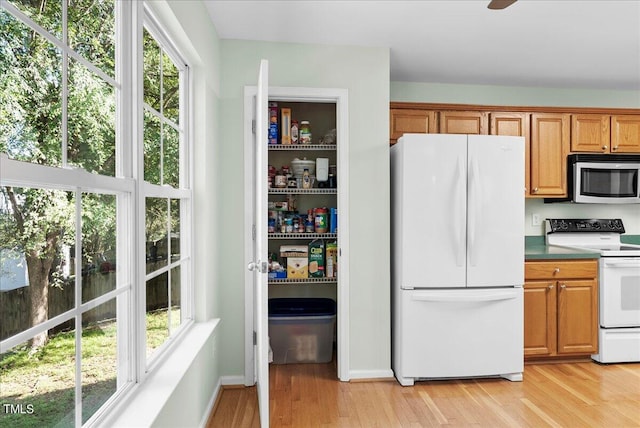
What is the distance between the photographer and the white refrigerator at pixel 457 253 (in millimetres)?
2705

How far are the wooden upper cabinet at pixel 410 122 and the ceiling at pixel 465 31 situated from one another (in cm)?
36

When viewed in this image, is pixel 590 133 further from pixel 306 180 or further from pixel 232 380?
pixel 232 380

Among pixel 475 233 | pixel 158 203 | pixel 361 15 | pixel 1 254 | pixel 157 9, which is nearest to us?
pixel 1 254

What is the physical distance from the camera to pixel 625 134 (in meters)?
3.62

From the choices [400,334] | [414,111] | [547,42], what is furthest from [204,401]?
[547,42]

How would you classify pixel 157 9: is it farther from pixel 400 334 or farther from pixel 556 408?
pixel 556 408

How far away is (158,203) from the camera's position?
6.00 feet

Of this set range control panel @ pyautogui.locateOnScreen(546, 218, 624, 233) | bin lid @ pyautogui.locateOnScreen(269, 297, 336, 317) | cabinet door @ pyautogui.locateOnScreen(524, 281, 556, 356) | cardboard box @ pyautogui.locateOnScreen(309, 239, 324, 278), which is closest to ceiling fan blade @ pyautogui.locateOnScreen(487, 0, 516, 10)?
cardboard box @ pyautogui.locateOnScreen(309, 239, 324, 278)

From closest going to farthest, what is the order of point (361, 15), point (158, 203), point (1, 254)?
point (1, 254), point (158, 203), point (361, 15)

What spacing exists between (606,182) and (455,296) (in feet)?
6.82

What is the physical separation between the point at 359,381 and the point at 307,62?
236cm

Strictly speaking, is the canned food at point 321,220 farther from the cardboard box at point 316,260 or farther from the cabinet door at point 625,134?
the cabinet door at point 625,134

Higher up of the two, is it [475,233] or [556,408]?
[475,233]

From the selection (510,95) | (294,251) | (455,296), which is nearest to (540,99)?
(510,95)
